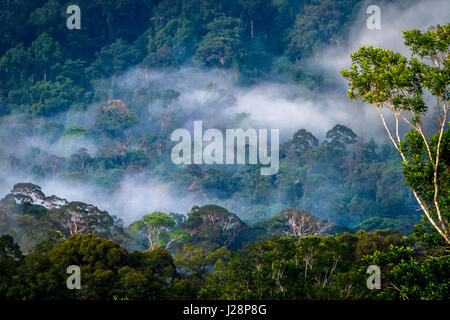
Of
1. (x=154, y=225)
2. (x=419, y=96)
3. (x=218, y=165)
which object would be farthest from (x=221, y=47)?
(x=419, y=96)

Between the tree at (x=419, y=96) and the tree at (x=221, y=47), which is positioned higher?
the tree at (x=221, y=47)

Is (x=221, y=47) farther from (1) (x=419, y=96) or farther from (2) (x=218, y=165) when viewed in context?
(1) (x=419, y=96)

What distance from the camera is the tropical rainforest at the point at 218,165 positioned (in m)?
22.2

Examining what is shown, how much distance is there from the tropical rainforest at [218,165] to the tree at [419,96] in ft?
0.22

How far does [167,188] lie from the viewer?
331 feet

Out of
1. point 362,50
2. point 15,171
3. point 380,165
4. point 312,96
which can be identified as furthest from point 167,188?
point 362,50

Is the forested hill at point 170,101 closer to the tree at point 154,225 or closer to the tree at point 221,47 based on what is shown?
the tree at point 221,47

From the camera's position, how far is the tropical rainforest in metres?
22.2

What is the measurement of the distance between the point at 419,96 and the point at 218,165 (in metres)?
89.2

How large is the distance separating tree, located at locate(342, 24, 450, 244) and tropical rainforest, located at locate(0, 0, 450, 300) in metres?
0.07

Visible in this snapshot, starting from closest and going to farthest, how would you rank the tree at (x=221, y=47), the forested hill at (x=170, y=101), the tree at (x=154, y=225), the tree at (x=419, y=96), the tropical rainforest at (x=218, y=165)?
the tree at (x=419, y=96) < the tropical rainforest at (x=218, y=165) < the tree at (x=154, y=225) < the forested hill at (x=170, y=101) < the tree at (x=221, y=47)

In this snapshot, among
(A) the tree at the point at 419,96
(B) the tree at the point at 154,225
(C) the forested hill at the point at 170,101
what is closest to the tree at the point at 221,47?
(C) the forested hill at the point at 170,101

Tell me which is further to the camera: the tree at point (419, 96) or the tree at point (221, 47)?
the tree at point (221, 47)
